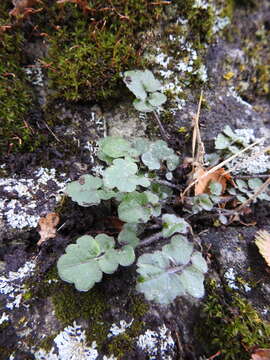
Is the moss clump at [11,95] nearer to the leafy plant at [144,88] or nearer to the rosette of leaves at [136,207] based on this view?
the leafy plant at [144,88]

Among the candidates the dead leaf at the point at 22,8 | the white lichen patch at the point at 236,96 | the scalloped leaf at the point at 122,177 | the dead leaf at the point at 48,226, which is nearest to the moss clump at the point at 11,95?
the dead leaf at the point at 22,8

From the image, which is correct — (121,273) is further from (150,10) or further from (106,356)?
(150,10)

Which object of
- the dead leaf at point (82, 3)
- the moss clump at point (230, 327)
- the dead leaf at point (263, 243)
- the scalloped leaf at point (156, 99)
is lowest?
the moss clump at point (230, 327)

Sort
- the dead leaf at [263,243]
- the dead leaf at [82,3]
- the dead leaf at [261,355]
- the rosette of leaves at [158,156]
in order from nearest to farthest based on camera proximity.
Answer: the dead leaf at [261,355] < the dead leaf at [263,243] < the rosette of leaves at [158,156] < the dead leaf at [82,3]

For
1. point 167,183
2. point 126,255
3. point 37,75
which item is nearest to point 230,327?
point 126,255

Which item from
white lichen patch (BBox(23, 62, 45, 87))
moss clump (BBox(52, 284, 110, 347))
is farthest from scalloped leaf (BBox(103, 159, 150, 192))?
white lichen patch (BBox(23, 62, 45, 87))

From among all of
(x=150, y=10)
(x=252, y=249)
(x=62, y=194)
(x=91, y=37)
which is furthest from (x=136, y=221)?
(x=150, y=10)

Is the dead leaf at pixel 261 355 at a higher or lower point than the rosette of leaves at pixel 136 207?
lower
